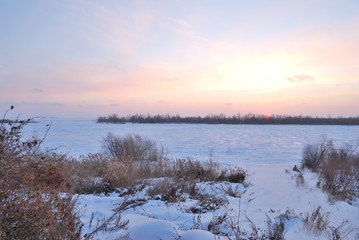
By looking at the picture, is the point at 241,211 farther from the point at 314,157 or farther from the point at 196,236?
the point at 314,157

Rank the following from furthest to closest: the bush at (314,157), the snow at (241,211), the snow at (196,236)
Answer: the bush at (314,157)
the snow at (241,211)
the snow at (196,236)

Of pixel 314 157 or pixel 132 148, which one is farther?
pixel 132 148

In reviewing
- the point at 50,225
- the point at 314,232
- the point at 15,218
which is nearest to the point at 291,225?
the point at 314,232

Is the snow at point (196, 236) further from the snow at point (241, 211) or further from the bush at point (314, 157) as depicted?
the bush at point (314, 157)

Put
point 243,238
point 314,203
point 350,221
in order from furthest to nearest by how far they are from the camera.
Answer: point 314,203, point 350,221, point 243,238

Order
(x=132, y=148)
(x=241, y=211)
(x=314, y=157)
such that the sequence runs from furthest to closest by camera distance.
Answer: (x=132, y=148), (x=314, y=157), (x=241, y=211)

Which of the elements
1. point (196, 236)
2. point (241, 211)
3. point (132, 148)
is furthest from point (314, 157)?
point (196, 236)

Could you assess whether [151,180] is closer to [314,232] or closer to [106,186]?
[106,186]

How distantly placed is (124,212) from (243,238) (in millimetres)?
3013

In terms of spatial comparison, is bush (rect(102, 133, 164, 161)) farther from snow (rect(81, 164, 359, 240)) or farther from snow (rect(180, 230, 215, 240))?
snow (rect(180, 230, 215, 240))

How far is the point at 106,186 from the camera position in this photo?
8.70 meters

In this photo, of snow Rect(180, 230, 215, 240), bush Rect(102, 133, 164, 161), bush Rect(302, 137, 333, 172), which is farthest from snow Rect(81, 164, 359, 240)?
bush Rect(102, 133, 164, 161)

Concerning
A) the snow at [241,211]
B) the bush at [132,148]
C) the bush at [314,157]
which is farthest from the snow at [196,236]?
the bush at [314,157]

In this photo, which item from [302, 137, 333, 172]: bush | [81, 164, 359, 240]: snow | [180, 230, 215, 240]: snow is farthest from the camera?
[302, 137, 333, 172]: bush
